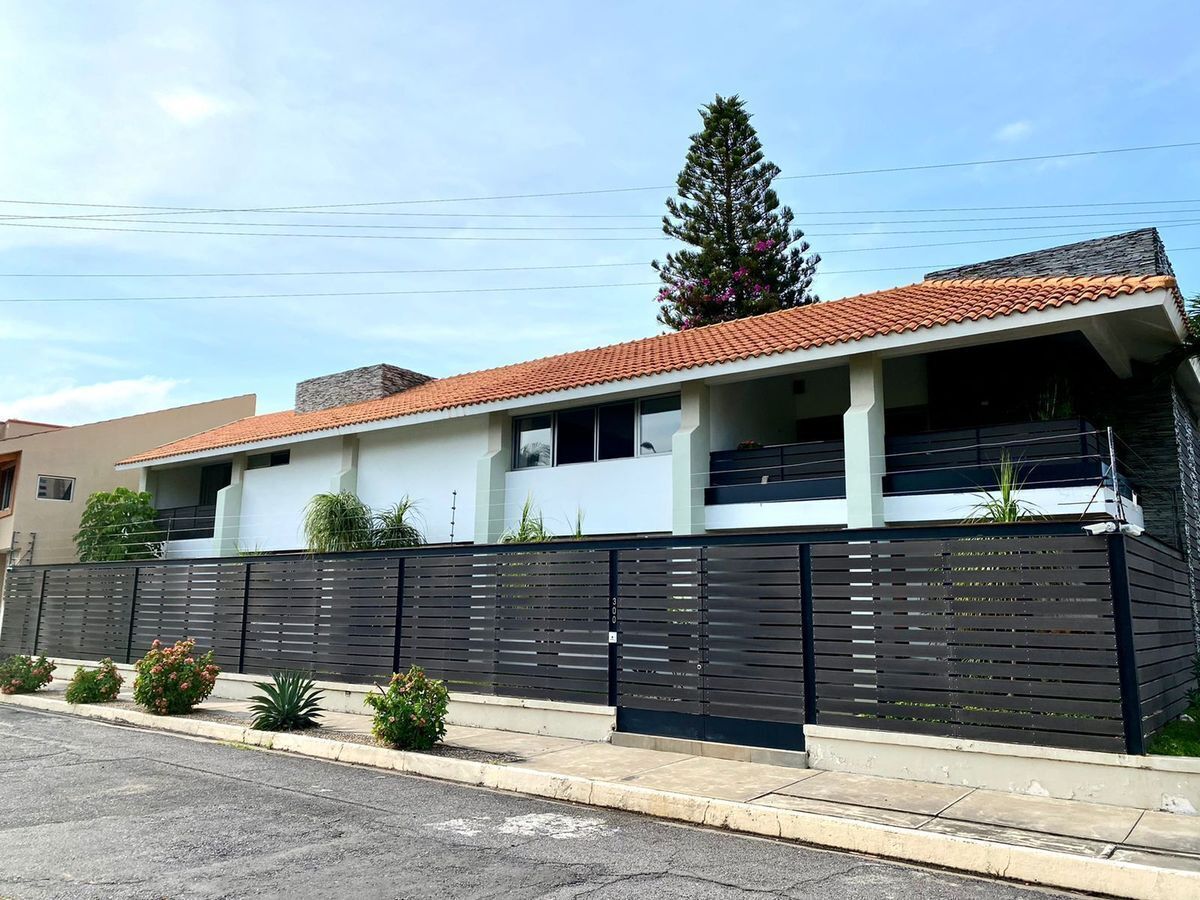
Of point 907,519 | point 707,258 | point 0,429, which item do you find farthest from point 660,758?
point 0,429

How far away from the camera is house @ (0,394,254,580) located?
2928 centimetres

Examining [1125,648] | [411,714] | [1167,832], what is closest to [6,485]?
[411,714]

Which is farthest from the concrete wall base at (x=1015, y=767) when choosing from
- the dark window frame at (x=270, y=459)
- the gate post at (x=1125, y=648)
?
the dark window frame at (x=270, y=459)

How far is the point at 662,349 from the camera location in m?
19.2

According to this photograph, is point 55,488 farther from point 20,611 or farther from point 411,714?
point 411,714

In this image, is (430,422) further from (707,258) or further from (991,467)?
(707,258)

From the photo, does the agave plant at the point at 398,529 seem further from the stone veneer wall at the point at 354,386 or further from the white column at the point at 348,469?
the stone veneer wall at the point at 354,386

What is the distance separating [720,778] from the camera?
8648 mm

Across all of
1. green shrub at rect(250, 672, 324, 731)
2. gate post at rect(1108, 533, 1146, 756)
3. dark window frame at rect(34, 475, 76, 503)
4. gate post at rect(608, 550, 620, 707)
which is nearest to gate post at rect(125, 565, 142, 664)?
green shrub at rect(250, 672, 324, 731)

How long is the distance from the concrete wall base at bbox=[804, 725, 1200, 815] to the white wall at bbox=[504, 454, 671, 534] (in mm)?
7440

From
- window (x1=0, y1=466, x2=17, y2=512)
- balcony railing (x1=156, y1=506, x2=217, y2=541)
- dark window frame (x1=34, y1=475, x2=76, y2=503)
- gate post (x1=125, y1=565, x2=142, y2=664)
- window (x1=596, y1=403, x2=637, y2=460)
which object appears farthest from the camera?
window (x1=0, y1=466, x2=17, y2=512)

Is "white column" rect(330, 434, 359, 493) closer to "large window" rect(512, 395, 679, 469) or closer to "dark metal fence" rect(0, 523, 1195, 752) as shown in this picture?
"large window" rect(512, 395, 679, 469)

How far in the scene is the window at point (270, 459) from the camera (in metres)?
24.1

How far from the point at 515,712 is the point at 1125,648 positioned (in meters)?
7.06
